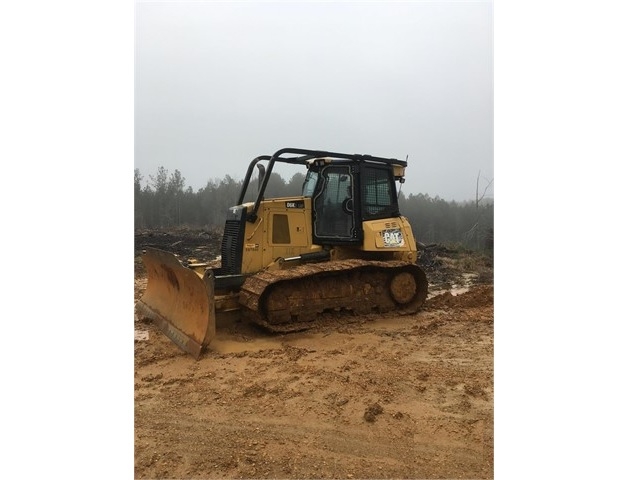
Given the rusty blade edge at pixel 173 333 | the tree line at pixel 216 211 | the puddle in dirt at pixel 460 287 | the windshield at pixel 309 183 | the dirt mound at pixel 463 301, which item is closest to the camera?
the rusty blade edge at pixel 173 333

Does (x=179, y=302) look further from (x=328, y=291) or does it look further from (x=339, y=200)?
(x=339, y=200)

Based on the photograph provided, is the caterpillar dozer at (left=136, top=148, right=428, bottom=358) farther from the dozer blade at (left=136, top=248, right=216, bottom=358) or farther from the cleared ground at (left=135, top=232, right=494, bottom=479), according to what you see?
the cleared ground at (left=135, top=232, right=494, bottom=479)

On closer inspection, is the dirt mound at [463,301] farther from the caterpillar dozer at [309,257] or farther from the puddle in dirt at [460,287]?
the puddle in dirt at [460,287]

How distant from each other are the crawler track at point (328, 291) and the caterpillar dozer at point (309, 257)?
0.05ft

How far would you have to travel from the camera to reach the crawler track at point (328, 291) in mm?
5371

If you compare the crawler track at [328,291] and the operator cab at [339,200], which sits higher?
the operator cab at [339,200]

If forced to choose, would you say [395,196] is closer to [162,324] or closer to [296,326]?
[296,326]

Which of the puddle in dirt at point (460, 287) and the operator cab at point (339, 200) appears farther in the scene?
the puddle in dirt at point (460, 287)

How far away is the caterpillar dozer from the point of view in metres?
5.45

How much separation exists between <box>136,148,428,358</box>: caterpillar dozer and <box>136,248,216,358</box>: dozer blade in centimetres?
2

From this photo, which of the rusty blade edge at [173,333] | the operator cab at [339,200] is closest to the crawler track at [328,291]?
the operator cab at [339,200]

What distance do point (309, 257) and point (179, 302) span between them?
192cm

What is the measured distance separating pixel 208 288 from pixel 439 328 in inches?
124

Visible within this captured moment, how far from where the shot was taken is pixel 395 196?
273 inches
